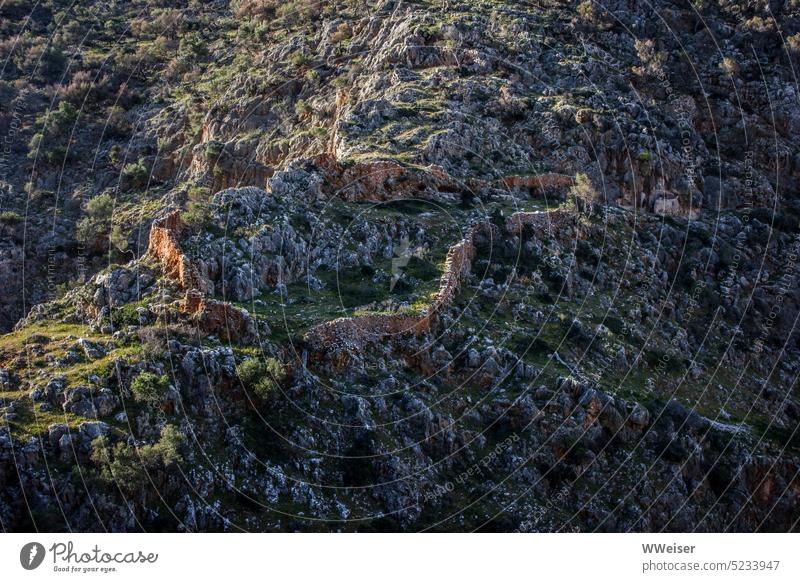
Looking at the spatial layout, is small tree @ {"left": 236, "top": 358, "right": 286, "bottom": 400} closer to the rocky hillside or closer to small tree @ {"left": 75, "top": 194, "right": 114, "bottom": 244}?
the rocky hillside

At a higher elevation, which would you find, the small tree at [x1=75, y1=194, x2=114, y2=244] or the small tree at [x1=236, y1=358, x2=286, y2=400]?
the small tree at [x1=236, y1=358, x2=286, y2=400]

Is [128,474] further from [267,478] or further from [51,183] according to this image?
[51,183]

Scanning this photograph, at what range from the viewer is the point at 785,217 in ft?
245

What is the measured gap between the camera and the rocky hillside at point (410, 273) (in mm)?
41031

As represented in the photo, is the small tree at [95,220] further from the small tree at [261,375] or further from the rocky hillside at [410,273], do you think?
the small tree at [261,375]

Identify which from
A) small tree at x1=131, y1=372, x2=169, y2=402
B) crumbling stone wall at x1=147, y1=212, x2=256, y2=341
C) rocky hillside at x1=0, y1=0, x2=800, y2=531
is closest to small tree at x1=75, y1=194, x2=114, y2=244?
rocky hillside at x1=0, y1=0, x2=800, y2=531

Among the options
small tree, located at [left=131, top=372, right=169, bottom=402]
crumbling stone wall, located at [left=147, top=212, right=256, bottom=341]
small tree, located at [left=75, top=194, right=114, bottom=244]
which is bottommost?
small tree, located at [left=75, top=194, right=114, bottom=244]

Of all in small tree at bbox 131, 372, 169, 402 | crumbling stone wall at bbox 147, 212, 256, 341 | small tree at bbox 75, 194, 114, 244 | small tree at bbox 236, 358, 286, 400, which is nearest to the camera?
small tree at bbox 131, 372, 169, 402

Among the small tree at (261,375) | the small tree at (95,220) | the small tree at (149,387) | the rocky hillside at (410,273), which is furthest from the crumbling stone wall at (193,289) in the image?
the small tree at (95,220)

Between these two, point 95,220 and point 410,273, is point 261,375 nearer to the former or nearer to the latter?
point 410,273

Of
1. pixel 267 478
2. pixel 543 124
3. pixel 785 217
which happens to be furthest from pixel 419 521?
pixel 785 217

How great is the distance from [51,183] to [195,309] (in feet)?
143

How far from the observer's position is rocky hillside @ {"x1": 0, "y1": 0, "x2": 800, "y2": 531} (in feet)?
135

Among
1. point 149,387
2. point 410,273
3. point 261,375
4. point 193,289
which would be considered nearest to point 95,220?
point 193,289
